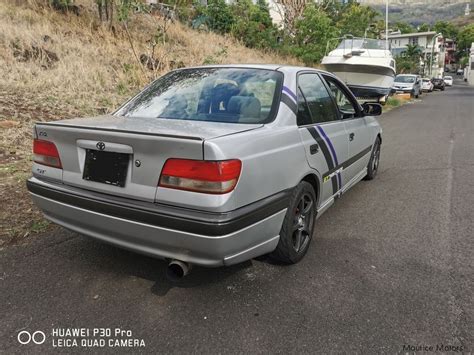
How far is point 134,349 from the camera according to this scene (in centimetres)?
226

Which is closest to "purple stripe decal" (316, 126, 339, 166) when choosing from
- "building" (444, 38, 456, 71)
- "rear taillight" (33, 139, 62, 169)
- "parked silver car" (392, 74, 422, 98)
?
"rear taillight" (33, 139, 62, 169)

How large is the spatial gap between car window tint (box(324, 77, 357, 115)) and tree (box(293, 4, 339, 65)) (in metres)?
14.8

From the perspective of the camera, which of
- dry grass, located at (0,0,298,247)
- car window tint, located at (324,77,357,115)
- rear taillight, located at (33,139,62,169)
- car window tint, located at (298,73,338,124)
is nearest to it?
rear taillight, located at (33,139,62,169)

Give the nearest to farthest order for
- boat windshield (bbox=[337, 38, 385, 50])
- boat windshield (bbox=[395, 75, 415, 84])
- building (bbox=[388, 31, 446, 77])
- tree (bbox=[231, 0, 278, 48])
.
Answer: boat windshield (bbox=[337, 38, 385, 50]), tree (bbox=[231, 0, 278, 48]), boat windshield (bbox=[395, 75, 415, 84]), building (bbox=[388, 31, 446, 77])

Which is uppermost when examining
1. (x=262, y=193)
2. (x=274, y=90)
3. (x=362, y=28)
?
(x=362, y=28)

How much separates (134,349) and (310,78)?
2.71 m

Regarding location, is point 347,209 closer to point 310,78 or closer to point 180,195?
point 310,78

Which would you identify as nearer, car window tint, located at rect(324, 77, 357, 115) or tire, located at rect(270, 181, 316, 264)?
tire, located at rect(270, 181, 316, 264)

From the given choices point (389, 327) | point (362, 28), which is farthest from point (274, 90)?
point (362, 28)

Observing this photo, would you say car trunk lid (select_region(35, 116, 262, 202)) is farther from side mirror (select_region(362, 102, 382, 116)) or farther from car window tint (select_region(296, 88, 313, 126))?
side mirror (select_region(362, 102, 382, 116))

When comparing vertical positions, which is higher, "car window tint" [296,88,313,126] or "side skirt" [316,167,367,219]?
"car window tint" [296,88,313,126]

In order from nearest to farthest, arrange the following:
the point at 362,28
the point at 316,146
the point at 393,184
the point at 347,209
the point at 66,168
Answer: the point at 66,168 → the point at 316,146 → the point at 347,209 → the point at 393,184 → the point at 362,28

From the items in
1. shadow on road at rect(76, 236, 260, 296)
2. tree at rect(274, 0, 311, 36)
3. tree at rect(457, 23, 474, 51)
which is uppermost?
tree at rect(457, 23, 474, 51)
